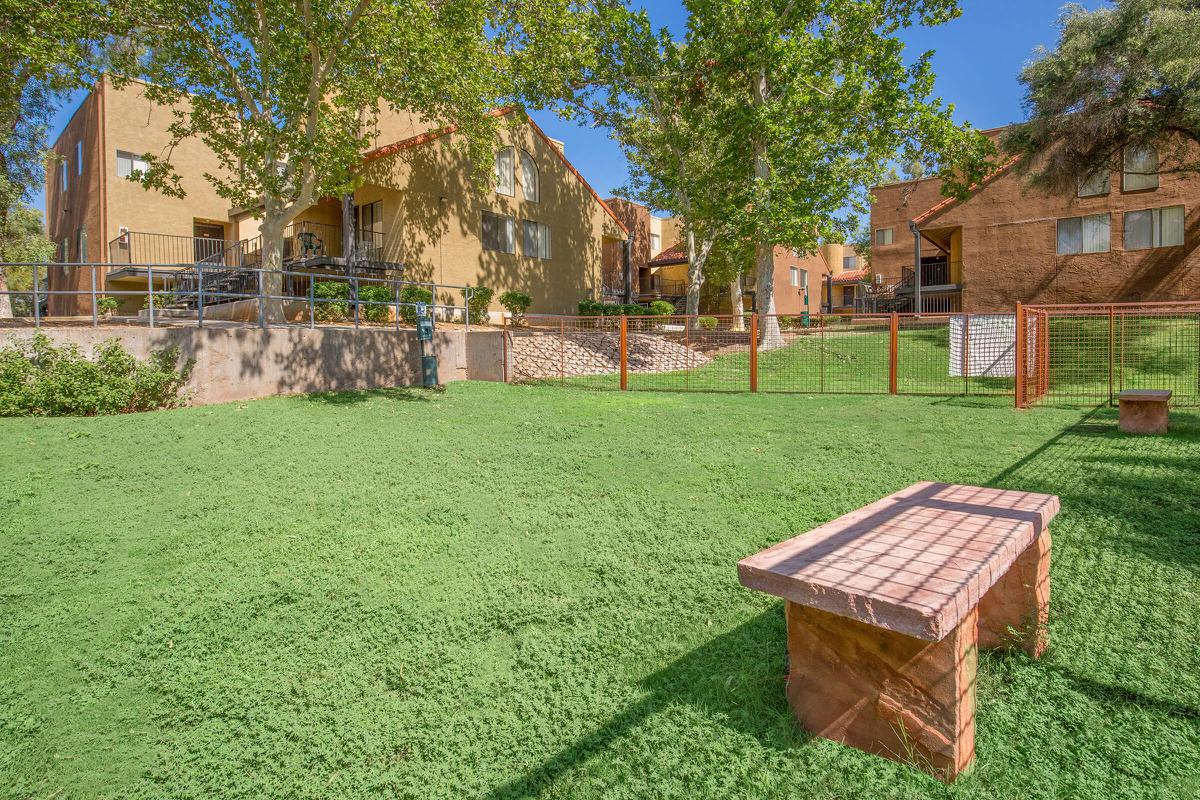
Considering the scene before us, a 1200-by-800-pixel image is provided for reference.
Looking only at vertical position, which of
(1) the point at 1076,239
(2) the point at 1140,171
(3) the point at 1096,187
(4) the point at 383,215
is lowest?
(1) the point at 1076,239

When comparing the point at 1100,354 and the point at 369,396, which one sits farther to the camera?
the point at 1100,354

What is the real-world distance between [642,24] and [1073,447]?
665 inches

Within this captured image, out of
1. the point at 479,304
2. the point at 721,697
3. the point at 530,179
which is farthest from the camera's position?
the point at 530,179

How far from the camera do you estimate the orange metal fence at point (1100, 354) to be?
1023 cm

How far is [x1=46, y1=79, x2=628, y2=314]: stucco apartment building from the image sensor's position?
1920 centimetres

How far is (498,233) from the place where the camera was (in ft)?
71.4

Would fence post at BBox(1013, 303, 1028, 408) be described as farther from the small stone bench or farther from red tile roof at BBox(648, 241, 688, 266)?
red tile roof at BBox(648, 241, 688, 266)

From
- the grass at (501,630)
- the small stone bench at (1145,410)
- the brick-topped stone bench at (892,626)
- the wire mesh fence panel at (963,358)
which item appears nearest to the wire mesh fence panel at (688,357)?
the wire mesh fence panel at (963,358)

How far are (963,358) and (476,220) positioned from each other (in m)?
15.1

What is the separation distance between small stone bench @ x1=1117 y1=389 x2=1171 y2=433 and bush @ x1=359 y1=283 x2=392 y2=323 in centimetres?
1297

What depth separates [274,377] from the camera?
1053cm

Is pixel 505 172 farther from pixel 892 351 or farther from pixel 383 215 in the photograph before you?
pixel 892 351

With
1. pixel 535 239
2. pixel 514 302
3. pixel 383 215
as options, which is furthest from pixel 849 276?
pixel 383 215

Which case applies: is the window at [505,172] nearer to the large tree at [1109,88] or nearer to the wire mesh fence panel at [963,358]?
the wire mesh fence panel at [963,358]
